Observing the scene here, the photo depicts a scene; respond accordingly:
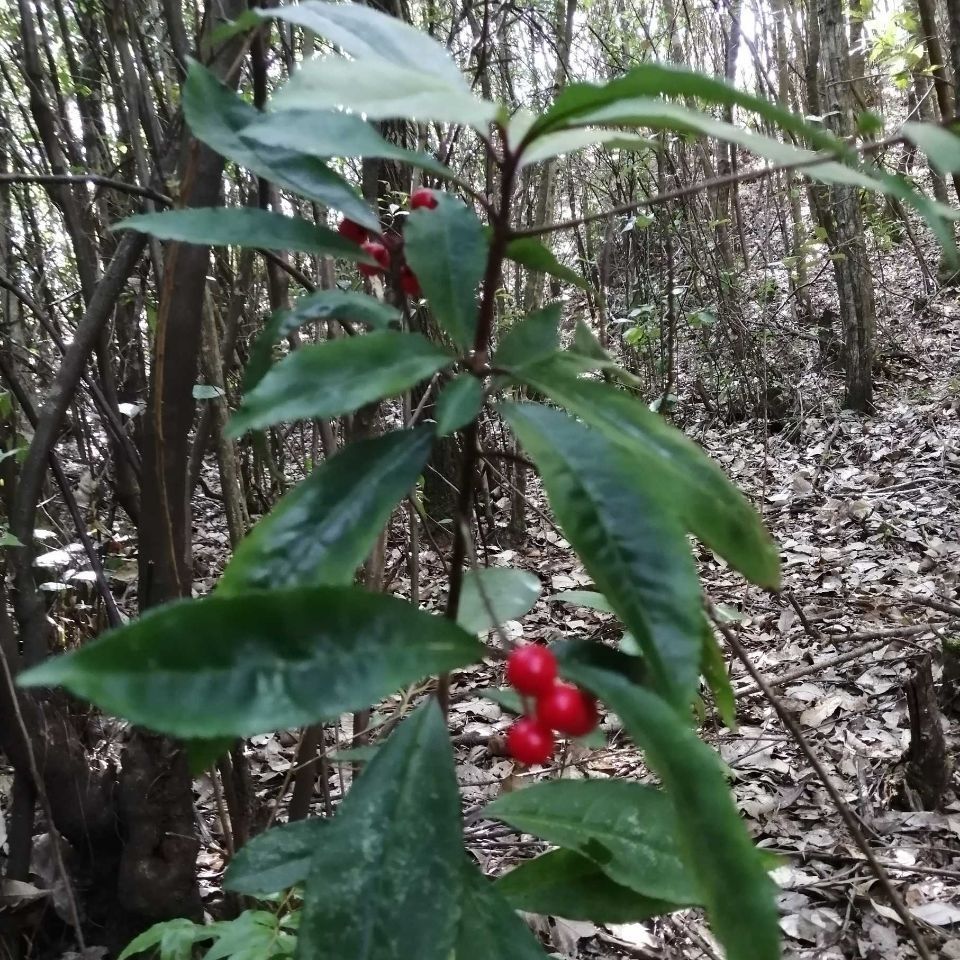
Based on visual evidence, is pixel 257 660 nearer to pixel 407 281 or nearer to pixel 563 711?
pixel 563 711

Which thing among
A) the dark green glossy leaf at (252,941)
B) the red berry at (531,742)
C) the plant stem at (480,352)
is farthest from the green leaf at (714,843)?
the dark green glossy leaf at (252,941)

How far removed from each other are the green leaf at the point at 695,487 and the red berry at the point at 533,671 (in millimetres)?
132

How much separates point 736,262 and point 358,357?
621 cm

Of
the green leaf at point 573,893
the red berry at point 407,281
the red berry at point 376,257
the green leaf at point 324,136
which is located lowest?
the green leaf at point 573,893

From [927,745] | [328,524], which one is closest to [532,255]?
[328,524]

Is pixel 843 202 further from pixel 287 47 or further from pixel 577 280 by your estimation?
pixel 577 280

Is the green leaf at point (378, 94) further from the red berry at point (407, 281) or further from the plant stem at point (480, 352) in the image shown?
the red berry at point (407, 281)

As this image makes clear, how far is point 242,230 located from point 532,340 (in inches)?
9.5

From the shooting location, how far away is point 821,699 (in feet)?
7.54

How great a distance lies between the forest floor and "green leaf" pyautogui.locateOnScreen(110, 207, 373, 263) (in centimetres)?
44

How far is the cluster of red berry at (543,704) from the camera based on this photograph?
55cm

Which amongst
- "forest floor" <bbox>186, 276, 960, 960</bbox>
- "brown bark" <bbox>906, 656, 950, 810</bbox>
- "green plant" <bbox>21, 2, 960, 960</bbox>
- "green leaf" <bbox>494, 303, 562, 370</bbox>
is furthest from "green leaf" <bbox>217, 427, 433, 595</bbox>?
"brown bark" <bbox>906, 656, 950, 810</bbox>

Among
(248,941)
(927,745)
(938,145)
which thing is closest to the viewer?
(938,145)

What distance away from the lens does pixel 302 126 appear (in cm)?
57
